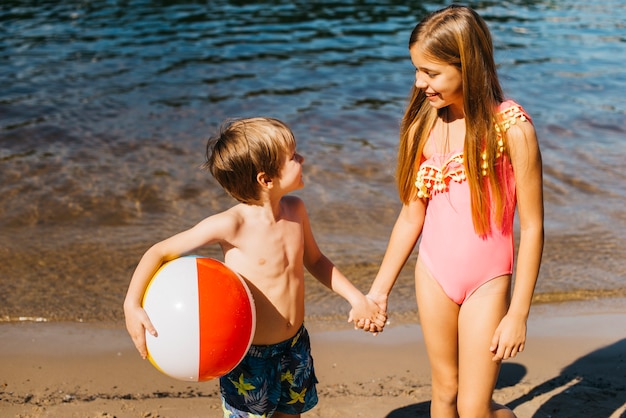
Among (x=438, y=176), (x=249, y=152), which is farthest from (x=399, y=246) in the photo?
(x=249, y=152)

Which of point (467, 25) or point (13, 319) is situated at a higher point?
point (467, 25)

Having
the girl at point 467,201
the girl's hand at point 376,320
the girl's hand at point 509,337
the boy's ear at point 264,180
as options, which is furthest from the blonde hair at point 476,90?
the boy's ear at point 264,180

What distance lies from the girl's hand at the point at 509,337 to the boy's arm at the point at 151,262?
1.13m

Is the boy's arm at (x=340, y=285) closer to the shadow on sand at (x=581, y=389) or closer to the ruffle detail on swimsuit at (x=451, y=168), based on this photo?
the ruffle detail on swimsuit at (x=451, y=168)

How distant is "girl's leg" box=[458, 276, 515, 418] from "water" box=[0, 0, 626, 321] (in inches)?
77.6

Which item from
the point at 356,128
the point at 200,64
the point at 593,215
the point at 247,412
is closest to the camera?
the point at 247,412

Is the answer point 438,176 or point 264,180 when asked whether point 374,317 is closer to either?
point 438,176

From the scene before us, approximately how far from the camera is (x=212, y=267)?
3.04 metres

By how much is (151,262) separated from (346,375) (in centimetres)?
169

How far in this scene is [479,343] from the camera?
315 cm

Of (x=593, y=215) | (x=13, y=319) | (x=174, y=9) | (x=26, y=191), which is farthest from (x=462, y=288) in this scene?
(x=174, y=9)

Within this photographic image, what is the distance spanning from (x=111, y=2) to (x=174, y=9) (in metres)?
1.66

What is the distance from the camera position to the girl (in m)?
3.07

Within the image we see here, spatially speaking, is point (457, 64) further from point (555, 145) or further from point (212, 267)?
point (555, 145)
